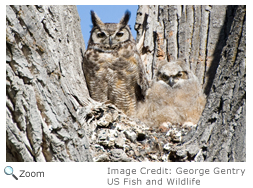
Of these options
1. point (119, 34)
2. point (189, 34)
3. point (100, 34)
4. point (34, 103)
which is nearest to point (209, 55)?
point (189, 34)

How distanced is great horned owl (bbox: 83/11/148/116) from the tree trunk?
315 millimetres

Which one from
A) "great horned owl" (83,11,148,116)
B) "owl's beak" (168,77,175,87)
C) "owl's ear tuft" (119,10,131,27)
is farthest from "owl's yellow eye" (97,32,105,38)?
"owl's beak" (168,77,175,87)

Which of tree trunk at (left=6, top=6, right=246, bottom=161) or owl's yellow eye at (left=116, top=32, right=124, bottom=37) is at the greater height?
owl's yellow eye at (left=116, top=32, right=124, bottom=37)

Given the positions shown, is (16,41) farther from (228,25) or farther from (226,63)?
(228,25)

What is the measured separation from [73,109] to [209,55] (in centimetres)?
195

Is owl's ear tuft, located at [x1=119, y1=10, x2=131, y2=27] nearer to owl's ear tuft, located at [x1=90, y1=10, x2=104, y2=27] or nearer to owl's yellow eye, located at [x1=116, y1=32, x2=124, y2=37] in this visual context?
owl's yellow eye, located at [x1=116, y1=32, x2=124, y2=37]

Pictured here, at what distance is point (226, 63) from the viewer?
2.16m

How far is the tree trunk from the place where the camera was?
67.0 inches

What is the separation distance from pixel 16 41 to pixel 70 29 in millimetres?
1144

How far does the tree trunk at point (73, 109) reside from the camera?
1.70 meters
